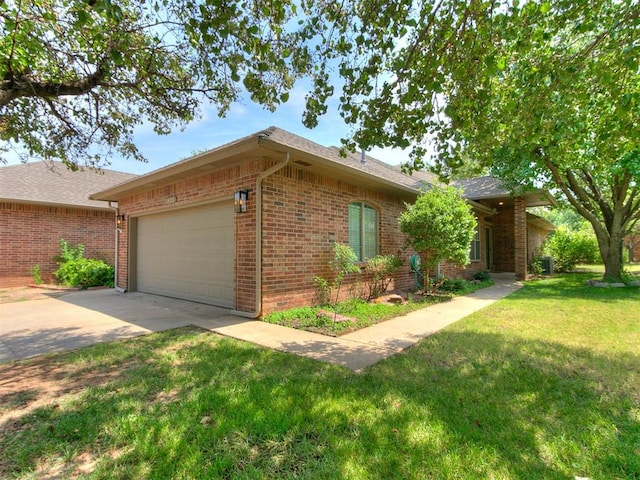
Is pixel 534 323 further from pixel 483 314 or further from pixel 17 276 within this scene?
pixel 17 276

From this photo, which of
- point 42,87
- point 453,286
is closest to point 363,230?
point 453,286

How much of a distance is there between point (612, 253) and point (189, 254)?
14552mm

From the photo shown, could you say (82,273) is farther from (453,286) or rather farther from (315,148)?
(453,286)

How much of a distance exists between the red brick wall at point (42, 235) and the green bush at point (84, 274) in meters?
0.97

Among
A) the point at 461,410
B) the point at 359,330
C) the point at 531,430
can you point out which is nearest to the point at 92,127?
the point at 359,330

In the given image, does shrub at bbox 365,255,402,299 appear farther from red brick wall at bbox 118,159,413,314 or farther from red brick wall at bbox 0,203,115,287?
red brick wall at bbox 0,203,115,287

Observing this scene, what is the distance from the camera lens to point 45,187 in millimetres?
12883

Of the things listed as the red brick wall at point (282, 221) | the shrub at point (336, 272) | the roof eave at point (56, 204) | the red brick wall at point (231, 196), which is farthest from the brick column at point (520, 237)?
the roof eave at point (56, 204)

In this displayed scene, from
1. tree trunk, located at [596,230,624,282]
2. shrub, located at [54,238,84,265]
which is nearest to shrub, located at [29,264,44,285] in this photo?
shrub, located at [54,238,84,265]

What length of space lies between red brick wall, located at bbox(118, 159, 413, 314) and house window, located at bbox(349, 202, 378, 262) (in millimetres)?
332

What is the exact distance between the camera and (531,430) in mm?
2496

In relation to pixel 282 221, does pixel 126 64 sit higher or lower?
higher

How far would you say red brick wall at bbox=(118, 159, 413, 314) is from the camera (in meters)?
6.08

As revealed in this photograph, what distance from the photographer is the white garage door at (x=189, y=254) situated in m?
6.98
